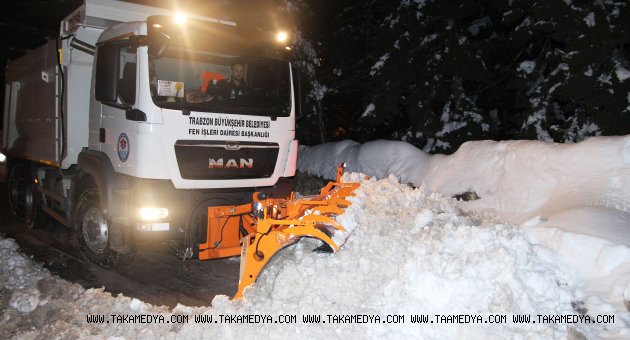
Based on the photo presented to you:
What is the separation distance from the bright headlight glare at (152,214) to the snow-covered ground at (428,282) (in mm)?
872

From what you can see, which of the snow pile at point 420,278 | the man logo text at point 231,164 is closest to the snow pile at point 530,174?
the snow pile at point 420,278

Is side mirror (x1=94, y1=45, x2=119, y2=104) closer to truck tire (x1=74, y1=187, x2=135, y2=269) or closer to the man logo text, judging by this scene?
the man logo text

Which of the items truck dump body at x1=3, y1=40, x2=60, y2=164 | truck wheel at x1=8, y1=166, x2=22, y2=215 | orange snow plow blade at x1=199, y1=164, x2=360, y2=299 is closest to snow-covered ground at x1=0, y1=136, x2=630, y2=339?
orange snow plow blade at x1=199, y1=164, x2=360, y2=299

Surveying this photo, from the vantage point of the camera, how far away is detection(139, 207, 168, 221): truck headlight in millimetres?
4965

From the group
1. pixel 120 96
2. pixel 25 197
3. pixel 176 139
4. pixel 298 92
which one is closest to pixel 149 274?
pixel 176 139

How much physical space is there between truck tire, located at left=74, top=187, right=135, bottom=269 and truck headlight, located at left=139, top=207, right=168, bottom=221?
629mm

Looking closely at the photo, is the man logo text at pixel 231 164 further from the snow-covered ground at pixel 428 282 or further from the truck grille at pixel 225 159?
the snow-covered ground at pixel 428 282

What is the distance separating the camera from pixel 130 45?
497cm

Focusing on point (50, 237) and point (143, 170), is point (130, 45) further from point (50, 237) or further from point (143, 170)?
point (50, 237)

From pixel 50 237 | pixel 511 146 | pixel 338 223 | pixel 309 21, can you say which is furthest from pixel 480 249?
pixel 309 21

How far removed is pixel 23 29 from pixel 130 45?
1087 inches

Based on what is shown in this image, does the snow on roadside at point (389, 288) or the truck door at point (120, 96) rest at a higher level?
the truck door at point (120, 96)

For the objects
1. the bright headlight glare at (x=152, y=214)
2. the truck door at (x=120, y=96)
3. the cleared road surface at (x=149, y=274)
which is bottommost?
the cleared road surface at (x=149, y=274)

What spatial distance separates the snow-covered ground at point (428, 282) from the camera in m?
3.39
